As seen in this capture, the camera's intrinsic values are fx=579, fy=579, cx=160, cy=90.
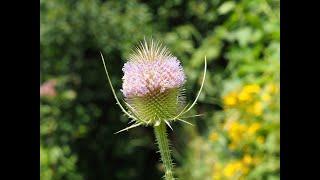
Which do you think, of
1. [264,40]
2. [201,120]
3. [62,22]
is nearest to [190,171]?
[201,120]

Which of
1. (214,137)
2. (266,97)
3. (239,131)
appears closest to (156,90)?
(266,97)

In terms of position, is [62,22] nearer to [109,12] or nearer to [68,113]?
[109,12]

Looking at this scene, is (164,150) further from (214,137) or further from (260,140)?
(214,137)

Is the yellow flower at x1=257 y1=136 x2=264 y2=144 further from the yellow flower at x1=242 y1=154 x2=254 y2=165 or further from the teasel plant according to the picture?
the teasel plant

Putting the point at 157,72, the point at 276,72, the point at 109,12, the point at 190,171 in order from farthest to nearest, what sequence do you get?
the point at 109,12 < the point at 190,171 < the point at 276,72 < the point at 157,72

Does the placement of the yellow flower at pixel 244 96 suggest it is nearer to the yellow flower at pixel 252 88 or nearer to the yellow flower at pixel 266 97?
the yellow flower at pixel 252 88

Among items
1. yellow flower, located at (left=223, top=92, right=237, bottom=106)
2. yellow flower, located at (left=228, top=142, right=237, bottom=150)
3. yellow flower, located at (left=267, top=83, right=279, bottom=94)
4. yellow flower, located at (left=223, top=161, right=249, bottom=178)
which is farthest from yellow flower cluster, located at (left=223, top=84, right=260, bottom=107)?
yellow flower, located at (left=223, top=161, right=249, bottom=178)
